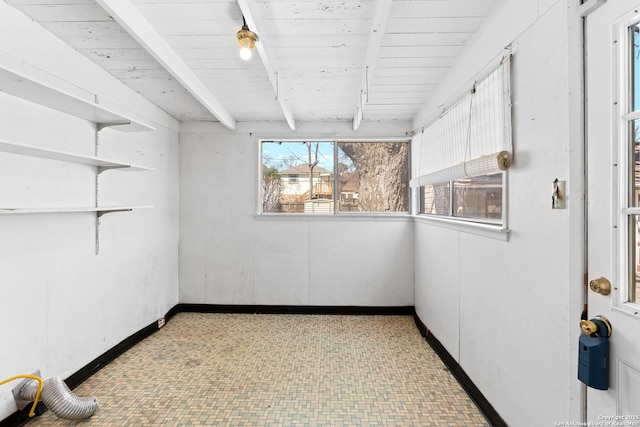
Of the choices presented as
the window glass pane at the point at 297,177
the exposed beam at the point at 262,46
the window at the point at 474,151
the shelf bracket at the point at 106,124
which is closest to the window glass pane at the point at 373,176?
the window glass pane at the point at 297,177

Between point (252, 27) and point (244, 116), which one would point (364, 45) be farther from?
point (244, 116)

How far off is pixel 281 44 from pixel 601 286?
1955 millimetres

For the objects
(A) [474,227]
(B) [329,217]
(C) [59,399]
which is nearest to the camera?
(C) [59,399]

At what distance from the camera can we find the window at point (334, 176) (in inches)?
141

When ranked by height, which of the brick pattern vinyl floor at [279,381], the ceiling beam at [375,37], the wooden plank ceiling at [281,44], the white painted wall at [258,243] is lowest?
the brick pattern vinyl floor at [279,381]

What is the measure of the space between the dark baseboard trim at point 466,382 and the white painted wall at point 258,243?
0.84 meters

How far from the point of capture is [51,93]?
1.63 m

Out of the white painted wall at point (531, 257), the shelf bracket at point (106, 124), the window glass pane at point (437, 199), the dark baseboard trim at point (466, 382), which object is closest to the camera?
the white painted wall at point (531, 257)

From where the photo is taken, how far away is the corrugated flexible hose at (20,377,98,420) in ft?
5.68

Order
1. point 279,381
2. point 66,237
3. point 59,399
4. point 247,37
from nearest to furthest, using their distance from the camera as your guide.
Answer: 1. point 247,37
2. point 59,399
3. point 66,237
4. point 279,381

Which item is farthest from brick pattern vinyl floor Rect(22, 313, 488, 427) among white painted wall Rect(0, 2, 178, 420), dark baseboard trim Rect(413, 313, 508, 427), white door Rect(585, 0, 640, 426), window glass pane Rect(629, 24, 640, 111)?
window glass pane Rect(629, 24, 640, 111)

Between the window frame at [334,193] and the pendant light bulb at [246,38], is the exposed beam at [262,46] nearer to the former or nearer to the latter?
the pendant light bulb at [246,38]

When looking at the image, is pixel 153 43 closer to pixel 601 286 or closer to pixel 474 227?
pixel 474 227

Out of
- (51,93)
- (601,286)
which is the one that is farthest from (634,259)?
(51,93)
